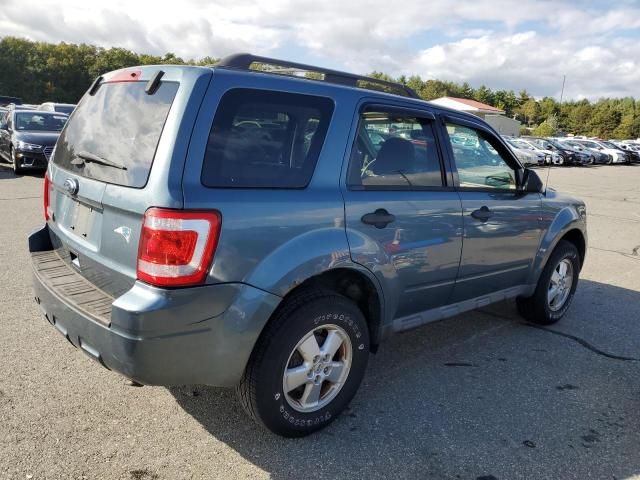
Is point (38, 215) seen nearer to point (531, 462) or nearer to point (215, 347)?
point (215, 347)

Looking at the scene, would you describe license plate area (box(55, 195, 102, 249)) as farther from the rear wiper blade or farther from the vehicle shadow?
the vehicle shadow

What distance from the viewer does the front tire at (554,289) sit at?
4633mm

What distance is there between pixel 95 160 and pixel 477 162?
2.59 m

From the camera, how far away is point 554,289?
4.78 m

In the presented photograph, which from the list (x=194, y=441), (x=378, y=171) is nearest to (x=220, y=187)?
(x=378, y=171)

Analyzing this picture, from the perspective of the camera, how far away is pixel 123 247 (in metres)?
2.49

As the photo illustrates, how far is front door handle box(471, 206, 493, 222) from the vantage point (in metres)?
3.69

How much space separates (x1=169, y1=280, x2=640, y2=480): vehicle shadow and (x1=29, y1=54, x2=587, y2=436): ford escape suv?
0.23 m

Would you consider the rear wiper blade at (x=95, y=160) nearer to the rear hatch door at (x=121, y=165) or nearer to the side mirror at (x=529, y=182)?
the rear hatch door at (x=121, y=165)

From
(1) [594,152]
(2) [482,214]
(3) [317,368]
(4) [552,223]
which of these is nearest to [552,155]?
(1) [594,152]

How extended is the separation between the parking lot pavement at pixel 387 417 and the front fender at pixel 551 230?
61 cm

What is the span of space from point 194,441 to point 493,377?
2.10 meters

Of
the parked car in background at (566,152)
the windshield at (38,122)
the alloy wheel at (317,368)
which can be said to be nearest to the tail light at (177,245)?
the alloy wheel at (317,368)

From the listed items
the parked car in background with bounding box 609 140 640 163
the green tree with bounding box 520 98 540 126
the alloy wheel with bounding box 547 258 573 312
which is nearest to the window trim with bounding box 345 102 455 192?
the alloy wheel with bounding box 547 258 573 312
